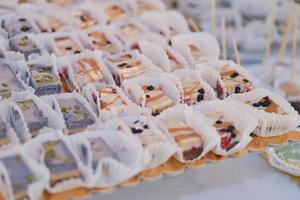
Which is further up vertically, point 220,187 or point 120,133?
point 120,133

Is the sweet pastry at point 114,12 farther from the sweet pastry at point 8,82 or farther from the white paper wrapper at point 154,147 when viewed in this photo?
the white paper wrapper at point 154,147

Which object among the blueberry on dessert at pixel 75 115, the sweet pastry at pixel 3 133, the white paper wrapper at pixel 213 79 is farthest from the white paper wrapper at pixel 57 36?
the sweet pastry at pixel 3 133

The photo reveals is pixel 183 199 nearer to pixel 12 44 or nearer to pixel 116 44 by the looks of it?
pixel 116 44

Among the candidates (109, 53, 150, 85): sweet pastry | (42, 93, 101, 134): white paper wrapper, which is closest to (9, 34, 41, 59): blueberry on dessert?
(109, 53, 150, 85): sweet pastry

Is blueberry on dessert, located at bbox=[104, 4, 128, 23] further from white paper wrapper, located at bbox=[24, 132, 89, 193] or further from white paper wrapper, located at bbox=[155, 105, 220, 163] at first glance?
white paper wrapper, located at bbox=[24, 132, 89, 193]

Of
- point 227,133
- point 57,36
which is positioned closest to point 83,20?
point 57,36

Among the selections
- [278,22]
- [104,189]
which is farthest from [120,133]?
[278,22]
